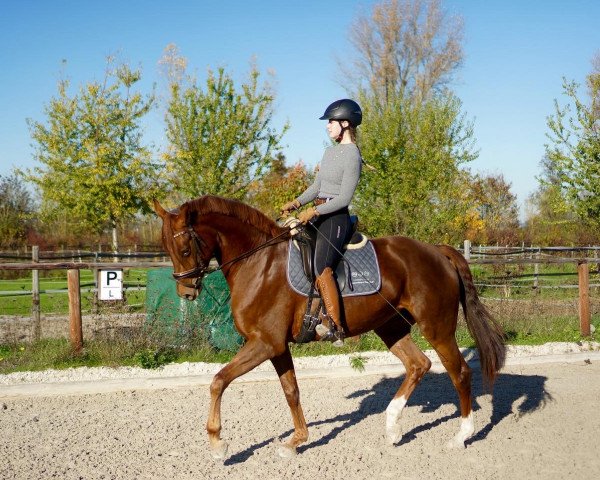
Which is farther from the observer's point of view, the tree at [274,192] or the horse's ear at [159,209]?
the tree at [274,192]

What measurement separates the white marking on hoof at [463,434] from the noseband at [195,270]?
2747mm

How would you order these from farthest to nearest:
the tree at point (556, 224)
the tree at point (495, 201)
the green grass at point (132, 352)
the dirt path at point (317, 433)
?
the tree at point (495, 201)
the tree at point (556, 224)
the green grass at point (132, 352)
the dirt path at point (317, 433)

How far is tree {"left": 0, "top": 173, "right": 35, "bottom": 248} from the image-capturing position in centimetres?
3403

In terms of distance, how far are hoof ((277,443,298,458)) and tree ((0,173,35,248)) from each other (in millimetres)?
27863

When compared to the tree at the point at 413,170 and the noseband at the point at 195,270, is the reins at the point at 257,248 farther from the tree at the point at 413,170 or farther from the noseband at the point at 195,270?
the tree at the point at 413,170

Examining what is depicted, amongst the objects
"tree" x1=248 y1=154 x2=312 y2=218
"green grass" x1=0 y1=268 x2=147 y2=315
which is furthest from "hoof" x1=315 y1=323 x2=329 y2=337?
"tree" x1=248 y1=154 x2=312 y2=218

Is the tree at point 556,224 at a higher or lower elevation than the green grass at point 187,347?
higher

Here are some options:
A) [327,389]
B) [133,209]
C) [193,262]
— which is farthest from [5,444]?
[133,209]

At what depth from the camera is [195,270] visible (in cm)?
525

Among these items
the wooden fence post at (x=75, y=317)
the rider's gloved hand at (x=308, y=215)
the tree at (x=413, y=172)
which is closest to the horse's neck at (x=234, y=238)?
the rider's gloved hand at (x=308, y=215)

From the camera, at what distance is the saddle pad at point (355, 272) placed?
5473 millimetres

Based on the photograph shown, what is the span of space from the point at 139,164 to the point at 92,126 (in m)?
2.73

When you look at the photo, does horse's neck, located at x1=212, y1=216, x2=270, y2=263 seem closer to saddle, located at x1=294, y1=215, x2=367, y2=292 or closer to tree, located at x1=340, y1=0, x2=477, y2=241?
saddle, located at x1=294, y1=215, x2=367, y2=292

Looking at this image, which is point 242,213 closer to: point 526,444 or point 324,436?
point 324,436
